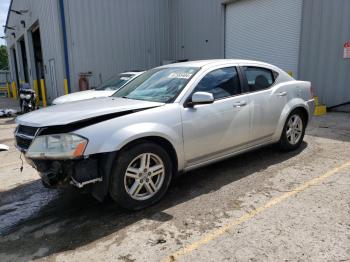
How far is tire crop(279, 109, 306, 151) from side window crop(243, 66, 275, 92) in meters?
0.70

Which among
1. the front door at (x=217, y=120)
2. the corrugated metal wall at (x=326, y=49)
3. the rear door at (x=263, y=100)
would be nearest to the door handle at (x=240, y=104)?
the front door at (x=217, y=120)

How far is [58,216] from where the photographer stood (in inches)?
137

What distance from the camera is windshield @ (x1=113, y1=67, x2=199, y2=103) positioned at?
3.85 meters

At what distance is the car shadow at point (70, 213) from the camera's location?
9.74 feet

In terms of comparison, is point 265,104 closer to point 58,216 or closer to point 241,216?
point 241,216

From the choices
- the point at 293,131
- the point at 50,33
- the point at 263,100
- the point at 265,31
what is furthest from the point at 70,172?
the point at 50,33

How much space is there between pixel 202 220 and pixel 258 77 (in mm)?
2525

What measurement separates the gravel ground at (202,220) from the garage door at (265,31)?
7.41m

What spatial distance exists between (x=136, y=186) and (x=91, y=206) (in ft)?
2.34

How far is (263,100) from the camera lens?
4531 millimetres

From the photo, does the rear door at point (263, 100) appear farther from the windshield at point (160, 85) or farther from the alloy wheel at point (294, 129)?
the windshield at point (160, 85)

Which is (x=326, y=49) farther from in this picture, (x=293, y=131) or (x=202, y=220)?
(x=202, y=220)

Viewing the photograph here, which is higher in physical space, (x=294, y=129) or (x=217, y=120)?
(x=217, y=120)

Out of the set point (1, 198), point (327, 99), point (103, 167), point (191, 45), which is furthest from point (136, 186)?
point (191, 45)
